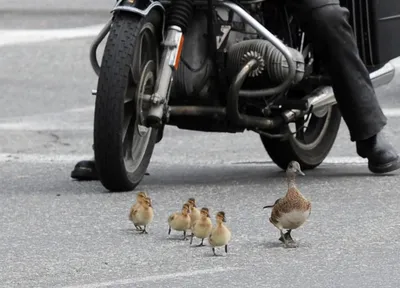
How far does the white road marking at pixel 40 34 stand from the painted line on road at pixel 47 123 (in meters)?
3.33

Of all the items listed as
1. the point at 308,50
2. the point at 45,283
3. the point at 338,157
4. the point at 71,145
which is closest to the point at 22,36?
the point at 71,145

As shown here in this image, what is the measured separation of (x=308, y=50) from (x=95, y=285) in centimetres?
329

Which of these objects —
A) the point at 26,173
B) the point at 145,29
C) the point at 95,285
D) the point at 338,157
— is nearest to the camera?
the point at 95,285

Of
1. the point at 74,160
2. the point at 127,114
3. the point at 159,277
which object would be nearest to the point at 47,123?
the point at 74,160

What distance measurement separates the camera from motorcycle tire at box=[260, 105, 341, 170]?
896 cm

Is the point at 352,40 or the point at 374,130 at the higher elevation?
the point at 352,40

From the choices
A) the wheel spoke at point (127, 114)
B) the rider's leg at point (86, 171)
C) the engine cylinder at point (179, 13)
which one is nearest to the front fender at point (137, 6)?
the engine cylinder at point (179, 13)

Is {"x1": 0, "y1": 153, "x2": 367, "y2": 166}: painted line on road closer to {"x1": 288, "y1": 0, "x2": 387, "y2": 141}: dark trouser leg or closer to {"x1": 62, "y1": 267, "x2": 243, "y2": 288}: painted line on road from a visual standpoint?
{"x1": 288, "y1": 0, "x2": 387, "y2": 141}: dark trouser leg

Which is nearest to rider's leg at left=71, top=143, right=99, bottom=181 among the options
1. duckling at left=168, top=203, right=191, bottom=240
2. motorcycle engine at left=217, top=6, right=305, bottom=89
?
motorcycle engine at left=217, top=6, right=305, bottom=89

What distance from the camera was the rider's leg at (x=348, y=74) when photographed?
8164mm

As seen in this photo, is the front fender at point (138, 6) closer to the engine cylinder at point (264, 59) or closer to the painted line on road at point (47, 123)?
the engine cylinder at point (264, 59)

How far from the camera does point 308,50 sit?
8562mm

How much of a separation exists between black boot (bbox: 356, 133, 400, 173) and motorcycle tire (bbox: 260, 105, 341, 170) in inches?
20.6

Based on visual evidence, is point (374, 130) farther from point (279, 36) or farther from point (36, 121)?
point (36, 121)
